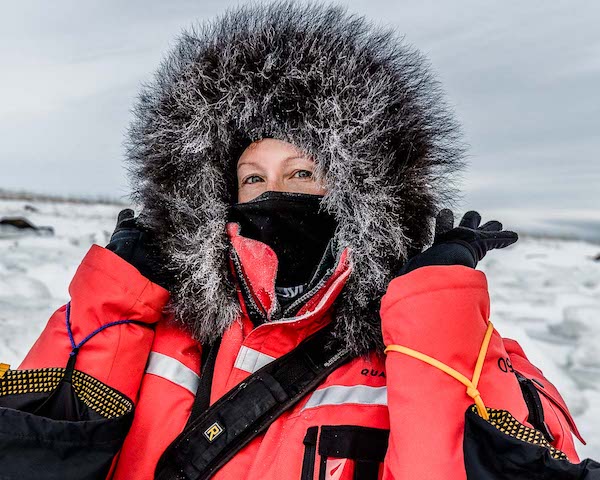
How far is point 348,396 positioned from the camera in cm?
121

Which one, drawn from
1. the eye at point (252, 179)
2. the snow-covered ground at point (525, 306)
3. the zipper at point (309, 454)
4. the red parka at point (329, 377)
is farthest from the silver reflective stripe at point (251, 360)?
the snow-covered ground at point (525, 306)

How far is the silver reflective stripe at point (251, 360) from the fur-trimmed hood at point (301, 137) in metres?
0.10

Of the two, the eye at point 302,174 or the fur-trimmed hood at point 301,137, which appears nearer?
the fur-trimmed hood at point 301,137

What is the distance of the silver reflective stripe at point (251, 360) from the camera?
1.29m

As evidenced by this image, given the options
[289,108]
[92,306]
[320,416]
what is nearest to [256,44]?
[289,108]

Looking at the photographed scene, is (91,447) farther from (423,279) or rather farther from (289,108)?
(289,108)

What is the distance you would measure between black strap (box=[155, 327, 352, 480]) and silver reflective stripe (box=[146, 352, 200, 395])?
0.11 m

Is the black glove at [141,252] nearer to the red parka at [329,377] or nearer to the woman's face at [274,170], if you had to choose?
the red parka at [329,377]

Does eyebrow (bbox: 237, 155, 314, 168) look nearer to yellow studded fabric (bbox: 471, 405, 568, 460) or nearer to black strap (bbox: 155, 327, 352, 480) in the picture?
black strap (bbox: 155, 327, 352, 480)

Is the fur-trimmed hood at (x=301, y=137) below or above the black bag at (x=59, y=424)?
above

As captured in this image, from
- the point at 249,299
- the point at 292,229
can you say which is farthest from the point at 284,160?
the point at 249,299

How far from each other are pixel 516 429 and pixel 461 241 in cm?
41

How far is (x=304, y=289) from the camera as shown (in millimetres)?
1365

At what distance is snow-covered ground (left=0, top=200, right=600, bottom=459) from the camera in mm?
2828
